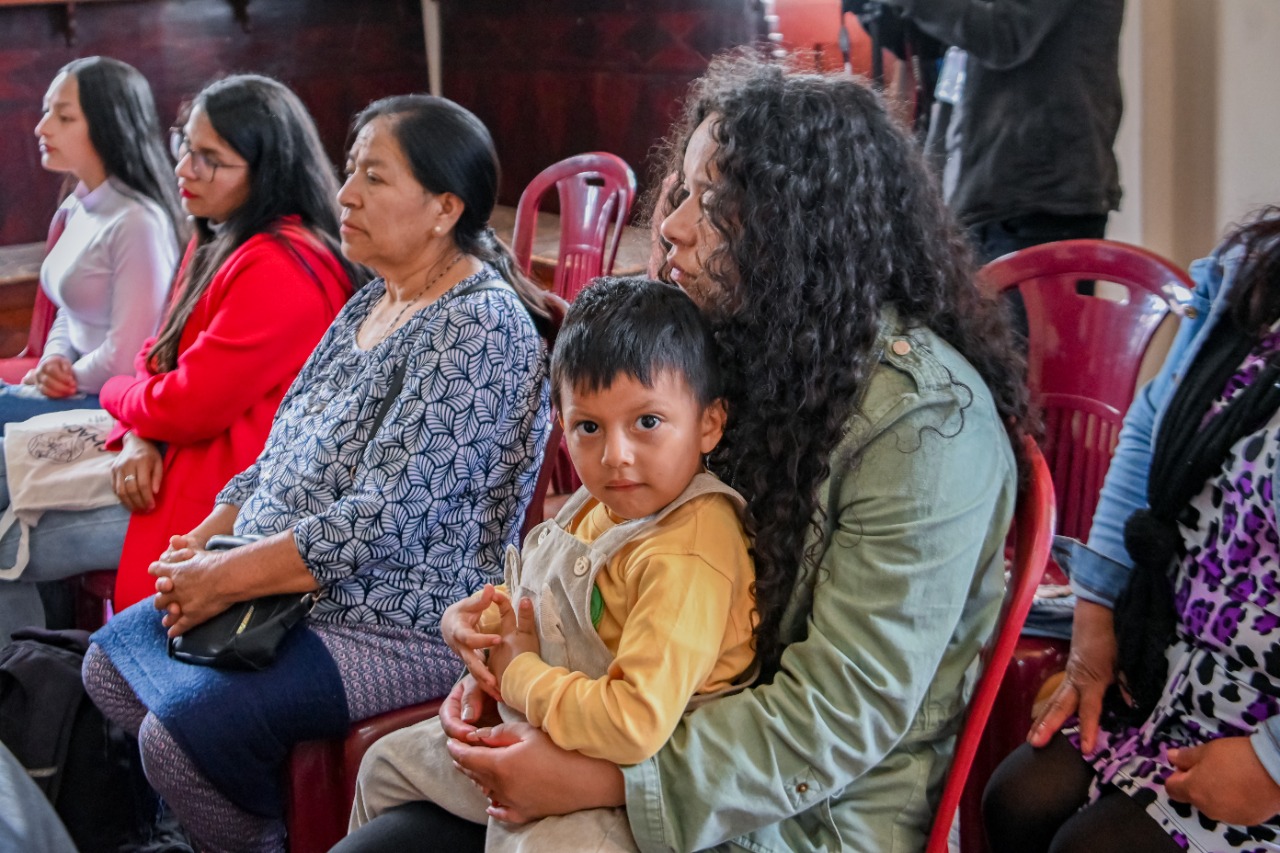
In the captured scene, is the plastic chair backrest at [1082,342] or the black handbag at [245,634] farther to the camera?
the plastic chair backrest at [1082,342]

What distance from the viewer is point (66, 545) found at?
230 cm

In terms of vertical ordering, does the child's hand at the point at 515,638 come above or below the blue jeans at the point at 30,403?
above

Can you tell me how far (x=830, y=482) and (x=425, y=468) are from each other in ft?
2.32

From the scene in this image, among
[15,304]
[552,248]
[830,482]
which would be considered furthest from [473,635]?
[15,304]

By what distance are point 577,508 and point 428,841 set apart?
369 millimetres

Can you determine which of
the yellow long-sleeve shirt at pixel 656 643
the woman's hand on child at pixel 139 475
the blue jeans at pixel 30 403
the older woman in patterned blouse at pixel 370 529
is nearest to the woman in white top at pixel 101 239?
the blue jeans at pixel 30 403

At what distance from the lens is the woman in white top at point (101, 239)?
2.78 m

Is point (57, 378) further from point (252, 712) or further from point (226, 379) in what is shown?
point (252, 712)

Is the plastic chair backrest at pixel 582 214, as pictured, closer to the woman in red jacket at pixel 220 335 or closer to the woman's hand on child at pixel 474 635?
the woman in red jacket at pixel 220 335

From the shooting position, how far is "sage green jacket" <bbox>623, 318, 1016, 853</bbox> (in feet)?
3.73

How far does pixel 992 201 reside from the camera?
2406mm

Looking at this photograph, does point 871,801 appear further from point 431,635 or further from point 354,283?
point 354,283

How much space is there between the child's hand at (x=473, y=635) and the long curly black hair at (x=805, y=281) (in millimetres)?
273

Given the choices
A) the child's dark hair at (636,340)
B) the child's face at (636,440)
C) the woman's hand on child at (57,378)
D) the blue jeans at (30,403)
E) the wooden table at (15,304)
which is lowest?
the wooden table at (15,304)
